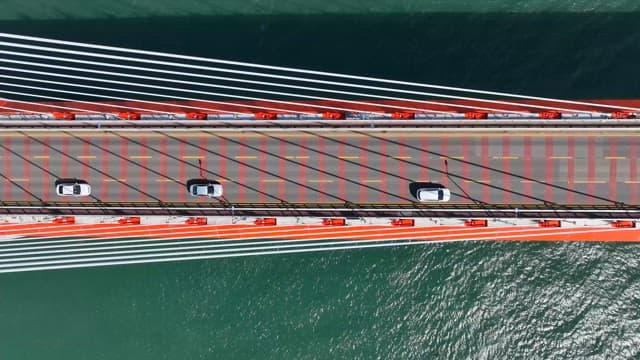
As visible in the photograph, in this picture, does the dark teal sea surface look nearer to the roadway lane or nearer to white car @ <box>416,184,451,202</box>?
the roadway lane

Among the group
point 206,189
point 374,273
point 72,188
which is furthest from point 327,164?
point 72,188

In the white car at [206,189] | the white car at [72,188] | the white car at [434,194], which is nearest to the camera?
the white car at [434,194]

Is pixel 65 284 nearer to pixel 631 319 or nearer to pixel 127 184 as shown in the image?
pixel 127 184

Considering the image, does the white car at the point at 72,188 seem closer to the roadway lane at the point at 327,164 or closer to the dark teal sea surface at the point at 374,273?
the roadway lane at the point at 327,164

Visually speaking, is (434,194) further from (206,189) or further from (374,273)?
(206,189)

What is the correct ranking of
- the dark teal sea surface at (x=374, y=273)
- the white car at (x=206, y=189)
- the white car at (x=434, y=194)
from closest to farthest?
the white car at (x=434, y=194) → the white car at (x=206, y=189) → the dark teal sea surface at (x=374, y=273)

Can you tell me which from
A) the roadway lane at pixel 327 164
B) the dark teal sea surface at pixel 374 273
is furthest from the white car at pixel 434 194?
the dark teal sea surface at pixel 374 273

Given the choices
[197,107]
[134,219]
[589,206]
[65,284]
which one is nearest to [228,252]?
[134,219]
